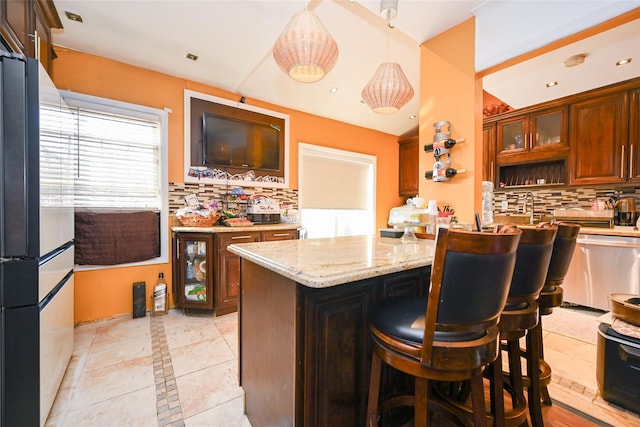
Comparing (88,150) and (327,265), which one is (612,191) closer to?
(327,265)

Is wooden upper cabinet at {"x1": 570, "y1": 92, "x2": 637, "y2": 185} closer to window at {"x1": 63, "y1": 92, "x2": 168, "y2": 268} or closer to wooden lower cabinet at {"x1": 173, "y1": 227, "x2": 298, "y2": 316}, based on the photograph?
wooden lower cabinet at {"x1": 173, "y1": 227, "x2": 298, "y2": 316}

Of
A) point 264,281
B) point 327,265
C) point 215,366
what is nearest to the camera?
point 327,265

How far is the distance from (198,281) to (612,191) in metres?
5.10

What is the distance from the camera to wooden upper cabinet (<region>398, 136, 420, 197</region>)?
16.6 feet

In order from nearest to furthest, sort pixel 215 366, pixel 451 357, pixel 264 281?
pixel 451 357, pixel 264 281, pixel 215 366

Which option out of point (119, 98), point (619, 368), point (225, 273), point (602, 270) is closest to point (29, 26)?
point (119, 98)

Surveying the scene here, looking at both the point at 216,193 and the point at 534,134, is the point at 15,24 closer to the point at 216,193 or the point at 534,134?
the point at 216,193

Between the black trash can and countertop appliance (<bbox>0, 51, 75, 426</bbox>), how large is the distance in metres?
3.15

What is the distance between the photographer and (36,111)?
1.28 meters

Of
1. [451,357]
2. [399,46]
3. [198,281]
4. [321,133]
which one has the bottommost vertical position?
[198,281]

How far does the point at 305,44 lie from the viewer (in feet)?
5.17

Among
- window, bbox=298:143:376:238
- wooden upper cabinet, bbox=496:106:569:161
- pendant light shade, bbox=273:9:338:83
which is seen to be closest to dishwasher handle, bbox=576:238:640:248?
wooden upper cabinet, bbox=496:106:569:161

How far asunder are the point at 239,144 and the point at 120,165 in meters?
1.32

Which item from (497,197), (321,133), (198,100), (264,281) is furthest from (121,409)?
(497,197)
